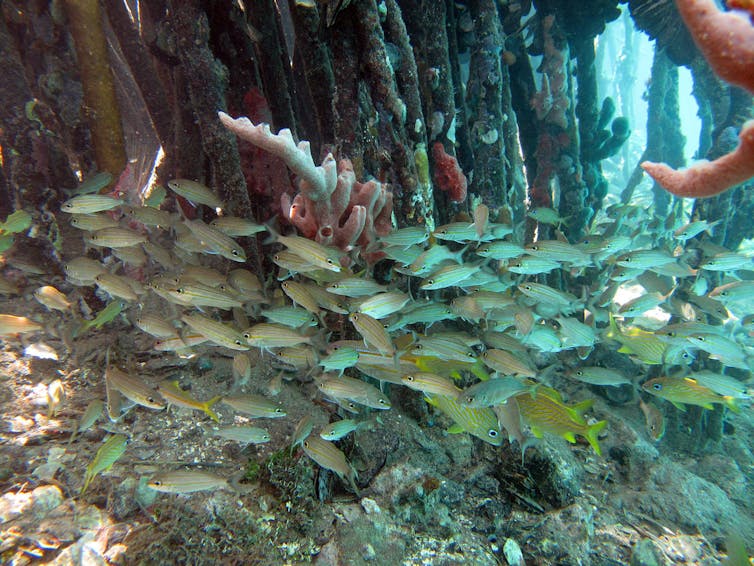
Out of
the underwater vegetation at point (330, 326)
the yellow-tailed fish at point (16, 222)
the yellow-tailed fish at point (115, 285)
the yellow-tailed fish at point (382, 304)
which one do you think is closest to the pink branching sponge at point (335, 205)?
the underwater vegetation at point (330, 326)

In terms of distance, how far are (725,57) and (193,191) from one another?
395 cm

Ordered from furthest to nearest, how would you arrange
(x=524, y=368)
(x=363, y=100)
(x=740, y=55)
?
1. (x=363, y=100)
2. (x=524, y=368)
3. (x=740, y=55)

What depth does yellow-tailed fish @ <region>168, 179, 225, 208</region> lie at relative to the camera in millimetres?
3616

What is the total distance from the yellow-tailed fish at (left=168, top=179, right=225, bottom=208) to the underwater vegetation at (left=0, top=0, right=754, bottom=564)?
1.1 inches

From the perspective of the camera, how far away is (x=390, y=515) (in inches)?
123

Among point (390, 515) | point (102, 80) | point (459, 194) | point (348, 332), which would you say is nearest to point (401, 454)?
point (390, 515)

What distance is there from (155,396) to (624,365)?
22.7 feet

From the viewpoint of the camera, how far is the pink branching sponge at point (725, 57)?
145cm

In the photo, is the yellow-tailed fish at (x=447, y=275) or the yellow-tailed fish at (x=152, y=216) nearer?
the yellow-tailed fish at (x=447, y=275)

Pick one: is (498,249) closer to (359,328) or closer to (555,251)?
(555,251)

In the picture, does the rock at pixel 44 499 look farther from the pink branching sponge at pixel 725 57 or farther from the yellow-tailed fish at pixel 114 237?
the pink branching sponge at pixel 725 57

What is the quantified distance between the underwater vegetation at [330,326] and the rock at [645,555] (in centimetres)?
2

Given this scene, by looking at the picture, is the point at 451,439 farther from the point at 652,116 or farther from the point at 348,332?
the point at 652,116

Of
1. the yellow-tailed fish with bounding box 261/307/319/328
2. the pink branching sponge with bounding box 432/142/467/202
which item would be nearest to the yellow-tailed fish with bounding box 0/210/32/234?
the yellow-tailed fish with bounding box 261/307/319/328
